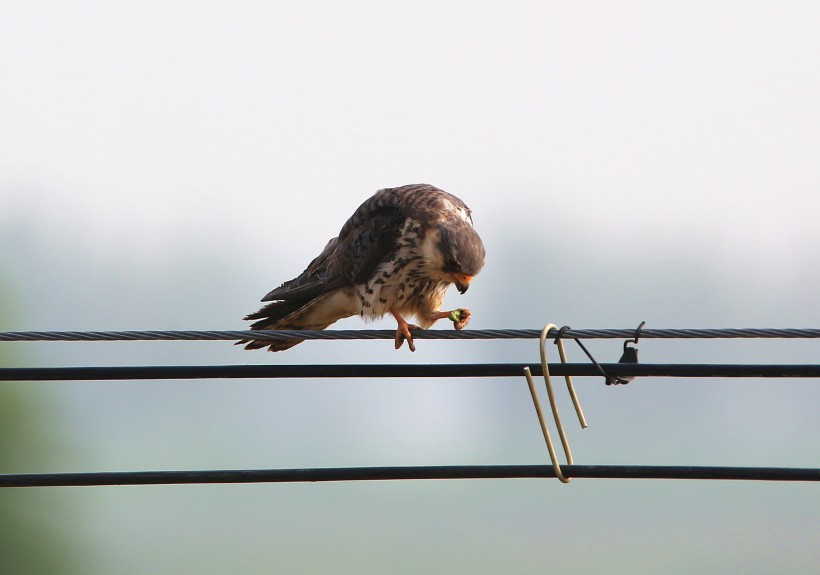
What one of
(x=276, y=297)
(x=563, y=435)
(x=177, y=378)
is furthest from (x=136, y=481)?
(x=276, y=297)

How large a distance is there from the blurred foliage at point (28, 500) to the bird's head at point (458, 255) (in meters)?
19.3

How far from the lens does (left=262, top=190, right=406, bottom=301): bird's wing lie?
668cm

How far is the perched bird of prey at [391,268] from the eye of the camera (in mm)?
6426

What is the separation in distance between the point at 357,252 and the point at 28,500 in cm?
2118

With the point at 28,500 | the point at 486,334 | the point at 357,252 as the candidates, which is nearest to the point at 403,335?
the point at 357,252

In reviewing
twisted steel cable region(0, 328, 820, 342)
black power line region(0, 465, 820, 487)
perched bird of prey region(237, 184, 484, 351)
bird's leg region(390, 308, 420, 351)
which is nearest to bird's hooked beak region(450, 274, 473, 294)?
perched bird of prey region(237, 184, 484, 351)

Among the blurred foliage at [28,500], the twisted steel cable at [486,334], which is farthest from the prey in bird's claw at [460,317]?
the blurred foliage at [28,500]

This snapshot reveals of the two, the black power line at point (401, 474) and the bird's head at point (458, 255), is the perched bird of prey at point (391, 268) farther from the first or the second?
Answer: the black power line at point (401, 474)

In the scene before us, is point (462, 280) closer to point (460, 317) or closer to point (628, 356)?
point (460, 317)

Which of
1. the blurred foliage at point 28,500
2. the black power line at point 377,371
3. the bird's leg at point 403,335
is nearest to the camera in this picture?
the black power line at point 377,371

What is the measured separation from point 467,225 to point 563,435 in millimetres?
2729

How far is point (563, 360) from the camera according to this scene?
169 inches

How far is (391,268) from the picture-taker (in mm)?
6559

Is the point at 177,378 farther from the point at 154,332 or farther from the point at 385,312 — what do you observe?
the point at 385,312
